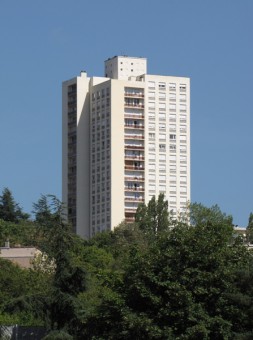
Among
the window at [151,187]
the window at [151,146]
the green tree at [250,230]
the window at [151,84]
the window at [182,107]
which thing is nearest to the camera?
the green tree at [250,230]

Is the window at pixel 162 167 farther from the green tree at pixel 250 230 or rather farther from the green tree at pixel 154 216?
the green tree at pixel 250 230

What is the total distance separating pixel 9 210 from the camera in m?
152

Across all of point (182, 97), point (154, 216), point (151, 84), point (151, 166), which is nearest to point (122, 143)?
point (151, 166)

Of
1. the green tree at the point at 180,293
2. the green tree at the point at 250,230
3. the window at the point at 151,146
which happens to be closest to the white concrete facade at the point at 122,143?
the window at the point at 151,146

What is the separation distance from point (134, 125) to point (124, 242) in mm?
39223

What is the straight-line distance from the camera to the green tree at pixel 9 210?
496 feet

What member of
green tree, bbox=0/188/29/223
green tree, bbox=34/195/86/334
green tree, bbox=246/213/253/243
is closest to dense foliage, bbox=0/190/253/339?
green tree, bbox=34/195/86/334

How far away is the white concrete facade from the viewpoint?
15400cm

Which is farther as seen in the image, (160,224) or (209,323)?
(160,224)

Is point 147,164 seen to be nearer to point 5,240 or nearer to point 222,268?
point 5,240

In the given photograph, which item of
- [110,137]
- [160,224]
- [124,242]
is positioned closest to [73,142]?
[110,137]

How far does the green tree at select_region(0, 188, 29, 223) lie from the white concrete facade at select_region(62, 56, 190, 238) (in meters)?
6.67

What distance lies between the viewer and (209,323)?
5178 cm

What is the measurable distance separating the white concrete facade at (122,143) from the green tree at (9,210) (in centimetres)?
667
